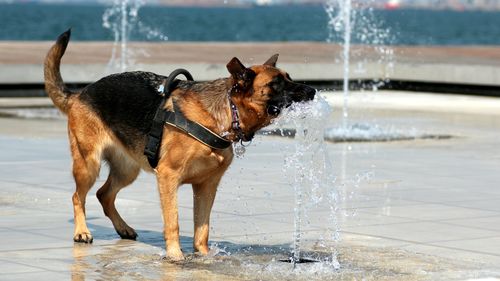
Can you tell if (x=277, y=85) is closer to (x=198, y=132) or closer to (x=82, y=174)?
(x=198, y=132)

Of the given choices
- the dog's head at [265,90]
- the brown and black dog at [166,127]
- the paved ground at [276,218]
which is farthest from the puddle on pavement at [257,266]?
the dog's head at [265,90]

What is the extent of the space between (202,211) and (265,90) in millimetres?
1242

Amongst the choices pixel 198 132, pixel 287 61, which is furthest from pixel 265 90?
pixel 287 61

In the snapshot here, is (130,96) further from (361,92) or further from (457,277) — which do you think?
(361,92)

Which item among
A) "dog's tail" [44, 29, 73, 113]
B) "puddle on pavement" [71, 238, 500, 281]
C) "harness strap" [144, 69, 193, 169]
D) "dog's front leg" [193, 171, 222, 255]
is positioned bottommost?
"puddle on pavement" [71, 238, 500, 281]

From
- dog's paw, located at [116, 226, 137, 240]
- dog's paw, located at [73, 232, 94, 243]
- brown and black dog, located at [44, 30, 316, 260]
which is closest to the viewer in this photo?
brown and black dog, located at [44, 30, 316, 260]

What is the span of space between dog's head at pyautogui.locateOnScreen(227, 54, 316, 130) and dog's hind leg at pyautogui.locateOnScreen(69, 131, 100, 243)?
1525mm

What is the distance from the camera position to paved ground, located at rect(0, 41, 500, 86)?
79.8ft

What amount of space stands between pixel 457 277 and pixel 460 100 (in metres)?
16.9

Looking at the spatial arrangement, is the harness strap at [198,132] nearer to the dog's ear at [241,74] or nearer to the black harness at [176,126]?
the black harness at [176,126]

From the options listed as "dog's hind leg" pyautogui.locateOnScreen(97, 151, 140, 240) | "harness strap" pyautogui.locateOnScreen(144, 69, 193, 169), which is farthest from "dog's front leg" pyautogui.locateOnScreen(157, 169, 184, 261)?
"dog's hind leg" pyautogui.locateOnScreen(97, 151, 140, 240)

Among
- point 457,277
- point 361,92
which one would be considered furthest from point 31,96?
point 457,277

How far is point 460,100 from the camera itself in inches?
1001

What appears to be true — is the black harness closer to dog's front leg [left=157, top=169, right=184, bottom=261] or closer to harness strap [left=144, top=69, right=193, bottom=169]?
harness strap [left=144, top=69, right=193, bottom=169]
